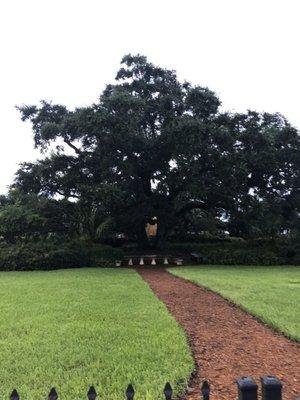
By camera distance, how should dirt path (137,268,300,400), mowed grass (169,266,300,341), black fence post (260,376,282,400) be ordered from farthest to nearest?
mowed grass (169,266,300,341)
dirt path (137,268,300,400)
black fence post (260,376,282,400)

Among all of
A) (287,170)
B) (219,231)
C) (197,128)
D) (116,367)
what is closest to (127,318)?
(116,367)

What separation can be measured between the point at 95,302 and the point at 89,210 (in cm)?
1173

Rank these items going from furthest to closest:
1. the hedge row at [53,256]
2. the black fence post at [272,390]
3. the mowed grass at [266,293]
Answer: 1. the hedge row at [53,256]
2. the mowed grass at [266,293]
3. the black fence post at [272,390]

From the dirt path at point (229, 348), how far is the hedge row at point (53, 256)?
31.2ft

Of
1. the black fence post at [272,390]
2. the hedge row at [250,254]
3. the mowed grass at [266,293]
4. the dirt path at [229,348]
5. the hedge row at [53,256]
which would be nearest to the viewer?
the black fence post at [272,390]

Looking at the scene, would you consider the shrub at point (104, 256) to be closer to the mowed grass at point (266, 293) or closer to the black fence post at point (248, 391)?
the mowed grass at point (266, 293)

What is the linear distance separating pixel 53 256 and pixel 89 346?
13039mm

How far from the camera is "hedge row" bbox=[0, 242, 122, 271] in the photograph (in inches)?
712

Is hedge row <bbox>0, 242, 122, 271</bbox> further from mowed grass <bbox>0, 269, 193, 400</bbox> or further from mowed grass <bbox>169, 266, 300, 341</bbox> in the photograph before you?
mowed grass <bbox>0, 269, 193, 400</bbox>

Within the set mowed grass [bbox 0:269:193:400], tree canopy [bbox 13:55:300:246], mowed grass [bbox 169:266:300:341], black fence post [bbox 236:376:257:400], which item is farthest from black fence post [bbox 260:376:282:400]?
tree canopy [bbox 13:55:300:246]

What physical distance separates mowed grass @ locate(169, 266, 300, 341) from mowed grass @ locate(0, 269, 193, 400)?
1.71 metres

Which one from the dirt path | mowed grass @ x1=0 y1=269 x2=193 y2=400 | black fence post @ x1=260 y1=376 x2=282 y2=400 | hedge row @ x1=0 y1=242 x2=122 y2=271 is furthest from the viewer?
hedge row @ x1=0 y1=242 x2=122 y2=271

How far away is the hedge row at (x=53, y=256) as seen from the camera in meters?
18.1

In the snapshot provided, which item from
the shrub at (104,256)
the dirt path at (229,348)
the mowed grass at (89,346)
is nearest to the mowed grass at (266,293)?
the dirt path at (229,348)
